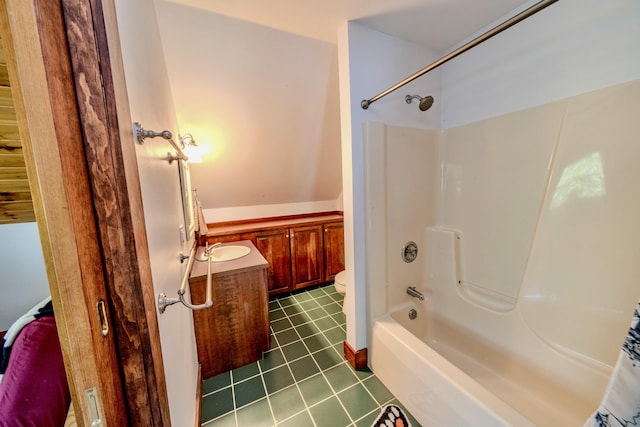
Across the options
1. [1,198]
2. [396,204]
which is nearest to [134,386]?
[1,198]

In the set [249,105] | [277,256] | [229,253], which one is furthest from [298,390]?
[249,105]

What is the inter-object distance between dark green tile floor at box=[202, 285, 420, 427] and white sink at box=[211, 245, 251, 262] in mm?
805

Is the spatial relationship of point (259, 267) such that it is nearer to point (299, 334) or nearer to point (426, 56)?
point (299, 334)

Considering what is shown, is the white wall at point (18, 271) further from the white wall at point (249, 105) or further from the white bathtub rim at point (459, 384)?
the white bathtub rim at point (459, 384)

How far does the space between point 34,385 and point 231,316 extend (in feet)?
3.21

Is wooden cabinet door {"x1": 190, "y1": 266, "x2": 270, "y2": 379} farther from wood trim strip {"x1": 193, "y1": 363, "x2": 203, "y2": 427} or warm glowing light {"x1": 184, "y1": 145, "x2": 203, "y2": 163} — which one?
warm glowing light {"x1": 184, "y1": 145, "x2": 203, "y2": 163}

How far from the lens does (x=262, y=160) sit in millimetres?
2424

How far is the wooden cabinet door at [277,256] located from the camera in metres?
2.65

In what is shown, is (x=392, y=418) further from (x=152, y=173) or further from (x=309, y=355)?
(x=152, y=173)

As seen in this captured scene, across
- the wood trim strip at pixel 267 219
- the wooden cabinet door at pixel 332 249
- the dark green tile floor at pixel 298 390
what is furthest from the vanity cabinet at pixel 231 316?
the wooden cabinet door at pixel 332 249

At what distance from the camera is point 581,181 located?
3.74 feet

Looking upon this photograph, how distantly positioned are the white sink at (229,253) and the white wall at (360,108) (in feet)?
3.17

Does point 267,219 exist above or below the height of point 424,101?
below

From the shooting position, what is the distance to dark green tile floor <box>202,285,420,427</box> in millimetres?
1291
